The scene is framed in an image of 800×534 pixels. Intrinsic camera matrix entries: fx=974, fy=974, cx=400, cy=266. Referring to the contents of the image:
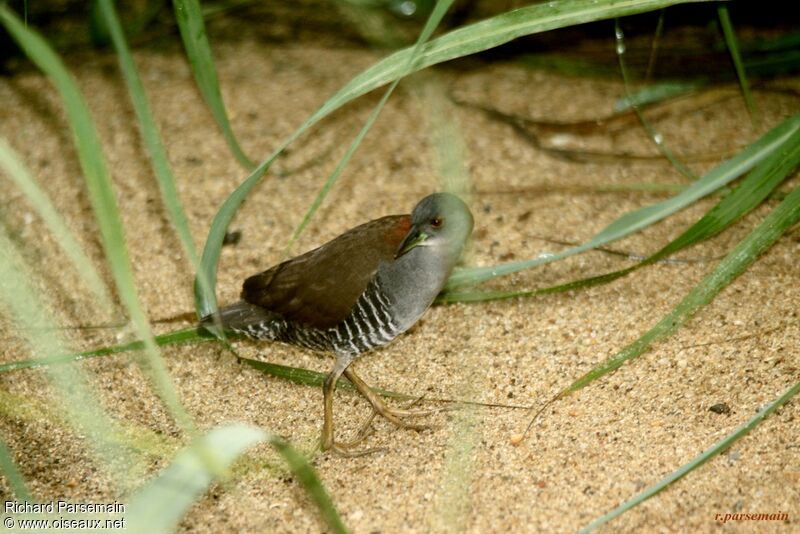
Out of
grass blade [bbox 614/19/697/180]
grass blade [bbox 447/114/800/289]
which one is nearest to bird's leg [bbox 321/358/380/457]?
grass blade [bbox 447/114/800/289]

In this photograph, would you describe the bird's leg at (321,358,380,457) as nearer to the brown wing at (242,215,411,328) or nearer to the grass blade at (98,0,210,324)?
the brown wing at (242,215,411,328)

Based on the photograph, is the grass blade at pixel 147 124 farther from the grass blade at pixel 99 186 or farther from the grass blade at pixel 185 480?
the grass blade at pixel 185 480

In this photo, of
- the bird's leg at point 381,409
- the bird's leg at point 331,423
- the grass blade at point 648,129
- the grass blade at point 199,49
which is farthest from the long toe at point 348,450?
the grass blade at point 648,129

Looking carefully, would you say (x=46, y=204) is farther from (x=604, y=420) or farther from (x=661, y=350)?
(x=661, y=350)

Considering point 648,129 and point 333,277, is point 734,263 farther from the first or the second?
point 333,277

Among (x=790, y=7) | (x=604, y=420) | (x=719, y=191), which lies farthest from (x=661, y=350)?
(x=790, y=7)

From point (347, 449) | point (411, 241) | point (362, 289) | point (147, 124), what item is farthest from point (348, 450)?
point (147, 124)
